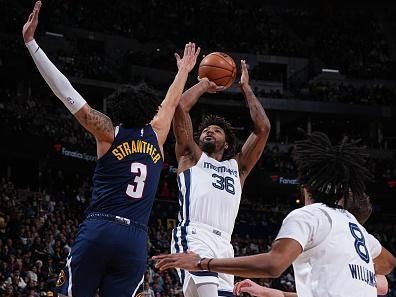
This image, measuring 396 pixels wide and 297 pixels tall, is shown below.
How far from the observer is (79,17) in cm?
2938

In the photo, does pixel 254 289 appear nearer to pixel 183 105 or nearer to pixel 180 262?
pixel 180 262

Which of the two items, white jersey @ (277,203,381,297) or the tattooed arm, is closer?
white jersey @ (277,203,381,297)

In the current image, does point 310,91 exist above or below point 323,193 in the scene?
above

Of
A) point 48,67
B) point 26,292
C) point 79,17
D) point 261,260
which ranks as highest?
point 79,17

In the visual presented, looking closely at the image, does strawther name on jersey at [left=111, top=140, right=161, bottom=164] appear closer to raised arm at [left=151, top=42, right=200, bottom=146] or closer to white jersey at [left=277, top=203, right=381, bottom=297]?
raised arm at [left=151, top=42, right=200, bottom=146]

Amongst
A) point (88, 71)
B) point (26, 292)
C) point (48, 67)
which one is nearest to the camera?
point (48, 67)

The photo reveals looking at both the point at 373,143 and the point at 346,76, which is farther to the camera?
the point at 346,76

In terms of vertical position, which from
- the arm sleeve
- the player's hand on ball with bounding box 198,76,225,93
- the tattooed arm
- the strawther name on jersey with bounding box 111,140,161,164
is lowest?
the strawther name on jersey with bounding box 111,140,161,164

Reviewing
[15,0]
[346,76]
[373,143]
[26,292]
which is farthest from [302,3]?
[26,292]

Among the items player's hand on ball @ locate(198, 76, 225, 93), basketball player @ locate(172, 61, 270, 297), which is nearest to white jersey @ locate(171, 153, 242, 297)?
basketball player @ locate(172, 61, 270, 297)

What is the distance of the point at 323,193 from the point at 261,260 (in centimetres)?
54

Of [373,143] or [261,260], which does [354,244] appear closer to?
[261,260]

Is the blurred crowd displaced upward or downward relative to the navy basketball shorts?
downward

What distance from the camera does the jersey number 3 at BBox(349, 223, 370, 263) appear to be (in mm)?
3102
